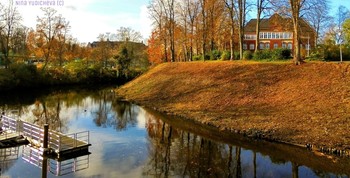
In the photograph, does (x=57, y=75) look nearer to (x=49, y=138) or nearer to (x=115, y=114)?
(x=115, y=114)

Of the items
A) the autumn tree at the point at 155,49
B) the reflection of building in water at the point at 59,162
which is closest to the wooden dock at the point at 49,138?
the reflection of building in water at the point at 59,162

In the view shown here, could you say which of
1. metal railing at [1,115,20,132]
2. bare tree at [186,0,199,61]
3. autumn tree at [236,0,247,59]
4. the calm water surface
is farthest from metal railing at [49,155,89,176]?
bare tree at [186,0,199,61]

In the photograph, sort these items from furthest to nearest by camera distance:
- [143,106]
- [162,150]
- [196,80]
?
[196,80] → [143,106] → [162,150]

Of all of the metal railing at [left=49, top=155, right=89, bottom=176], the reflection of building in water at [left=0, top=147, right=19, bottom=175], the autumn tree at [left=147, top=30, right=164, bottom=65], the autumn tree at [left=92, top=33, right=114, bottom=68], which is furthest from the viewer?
the autumn tree at [left=92, top=33, right=114, bottom=68]

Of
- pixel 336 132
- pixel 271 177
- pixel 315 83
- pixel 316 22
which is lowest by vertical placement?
pixel 271 177

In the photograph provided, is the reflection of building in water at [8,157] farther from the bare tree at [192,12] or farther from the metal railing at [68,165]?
the bare tree at [192,12]

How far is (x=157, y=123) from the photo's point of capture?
28.7 metres

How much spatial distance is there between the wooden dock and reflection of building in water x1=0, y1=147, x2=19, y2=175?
3.91ft

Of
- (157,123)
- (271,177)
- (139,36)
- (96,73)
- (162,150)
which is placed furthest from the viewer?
(139,36)

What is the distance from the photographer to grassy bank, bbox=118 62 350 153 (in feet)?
72.3

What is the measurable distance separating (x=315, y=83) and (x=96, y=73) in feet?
173

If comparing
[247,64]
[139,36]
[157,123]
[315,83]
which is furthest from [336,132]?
[139,36]

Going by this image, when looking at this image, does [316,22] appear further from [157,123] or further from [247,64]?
[157,123]

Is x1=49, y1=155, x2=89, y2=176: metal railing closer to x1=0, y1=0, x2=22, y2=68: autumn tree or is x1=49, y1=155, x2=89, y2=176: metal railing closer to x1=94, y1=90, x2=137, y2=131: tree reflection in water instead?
x1=94, y1=90, x2=137, y2=131: tree reflection in water
